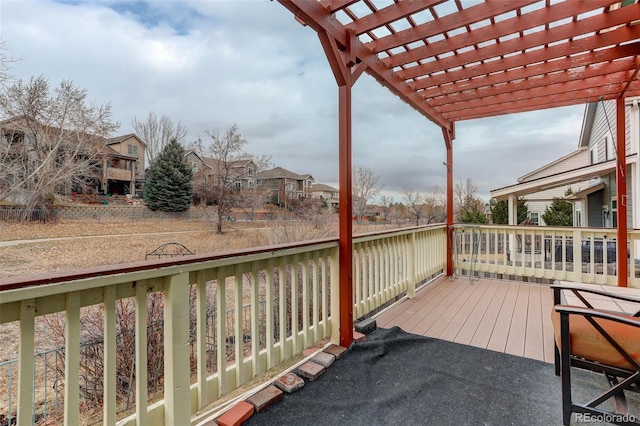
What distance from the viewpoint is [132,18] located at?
5.49m

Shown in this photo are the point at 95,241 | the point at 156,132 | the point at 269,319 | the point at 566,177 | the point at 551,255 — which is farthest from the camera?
the point at 156,132

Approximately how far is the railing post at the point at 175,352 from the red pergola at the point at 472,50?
142 cm

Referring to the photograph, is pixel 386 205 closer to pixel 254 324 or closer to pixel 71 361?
pixel 254 324

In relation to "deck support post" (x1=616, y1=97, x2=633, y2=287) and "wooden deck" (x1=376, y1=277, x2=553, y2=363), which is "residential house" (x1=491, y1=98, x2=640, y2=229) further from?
"wooden deck" (x1=376, y1=277, x2=553, y2=363)

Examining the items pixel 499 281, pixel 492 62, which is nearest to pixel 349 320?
pixel 492 62

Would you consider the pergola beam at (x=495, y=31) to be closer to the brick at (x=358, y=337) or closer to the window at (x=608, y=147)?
the brick at (x=358, y=337)

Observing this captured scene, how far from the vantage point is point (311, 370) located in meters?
2.18

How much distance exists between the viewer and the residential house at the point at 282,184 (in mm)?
14445

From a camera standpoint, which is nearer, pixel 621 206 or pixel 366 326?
pixel 366 326

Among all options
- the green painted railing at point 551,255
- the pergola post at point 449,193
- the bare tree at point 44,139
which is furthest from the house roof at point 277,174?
the green painted railing at point 551,255

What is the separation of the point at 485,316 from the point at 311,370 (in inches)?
89.4

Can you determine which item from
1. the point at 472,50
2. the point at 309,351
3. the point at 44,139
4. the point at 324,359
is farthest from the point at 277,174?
the point at 324,359

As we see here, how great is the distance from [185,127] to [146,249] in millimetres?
7902

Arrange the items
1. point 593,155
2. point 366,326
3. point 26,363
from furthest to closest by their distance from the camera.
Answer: point 593,155
point 366,326
point 26,363
